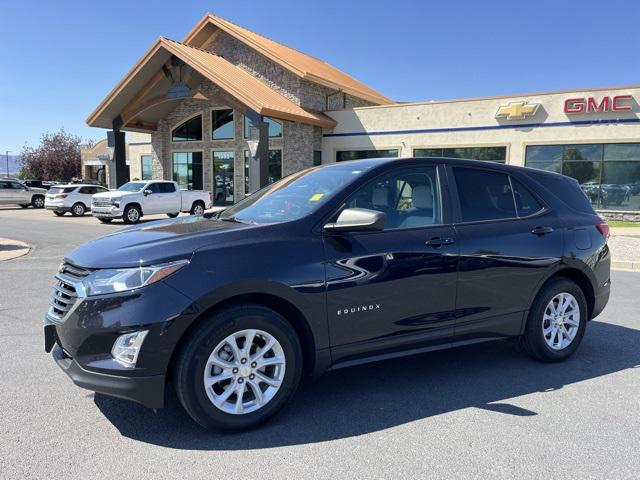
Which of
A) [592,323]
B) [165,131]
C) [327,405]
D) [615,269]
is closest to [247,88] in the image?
[165,131]

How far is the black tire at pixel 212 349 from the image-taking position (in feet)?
9.98

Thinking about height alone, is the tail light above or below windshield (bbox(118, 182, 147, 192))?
below

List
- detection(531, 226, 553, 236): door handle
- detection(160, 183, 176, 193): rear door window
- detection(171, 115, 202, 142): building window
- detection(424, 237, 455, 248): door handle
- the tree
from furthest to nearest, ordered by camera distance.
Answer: the tree, detection(171, 115, 202, 142): building window, detection(160, 183, 176, 193): rear door window, detection(531, 226, 553, 236): door handle, detection(424, 237, 455, 248): door handle

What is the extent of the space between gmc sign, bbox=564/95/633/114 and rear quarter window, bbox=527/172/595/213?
56.6 ft

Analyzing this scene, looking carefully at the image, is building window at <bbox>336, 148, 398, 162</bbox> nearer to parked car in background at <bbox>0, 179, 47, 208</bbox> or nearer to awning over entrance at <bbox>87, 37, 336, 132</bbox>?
awning over entrance at <bbox>87, 37, 336, 132</bbox>

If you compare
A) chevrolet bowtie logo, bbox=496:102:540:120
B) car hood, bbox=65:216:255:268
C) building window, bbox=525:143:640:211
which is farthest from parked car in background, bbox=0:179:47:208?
car hood, bbox=65:216:255:268

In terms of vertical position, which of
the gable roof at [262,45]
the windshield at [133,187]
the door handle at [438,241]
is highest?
the gable roof at [262,45]

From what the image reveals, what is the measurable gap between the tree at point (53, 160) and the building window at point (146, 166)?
26548mm

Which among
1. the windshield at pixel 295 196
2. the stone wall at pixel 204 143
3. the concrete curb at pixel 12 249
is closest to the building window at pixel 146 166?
Result: the stone wall at pixel 204 143

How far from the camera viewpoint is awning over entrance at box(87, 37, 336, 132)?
2184 centimetres

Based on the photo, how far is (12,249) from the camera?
11.4 meters

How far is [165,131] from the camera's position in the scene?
30375 millimetres

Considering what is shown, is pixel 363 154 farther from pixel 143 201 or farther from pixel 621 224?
pixel 621 224

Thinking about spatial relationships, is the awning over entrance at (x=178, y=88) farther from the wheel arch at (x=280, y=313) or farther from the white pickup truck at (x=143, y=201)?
the wheel arch at (x=280, y=313)
